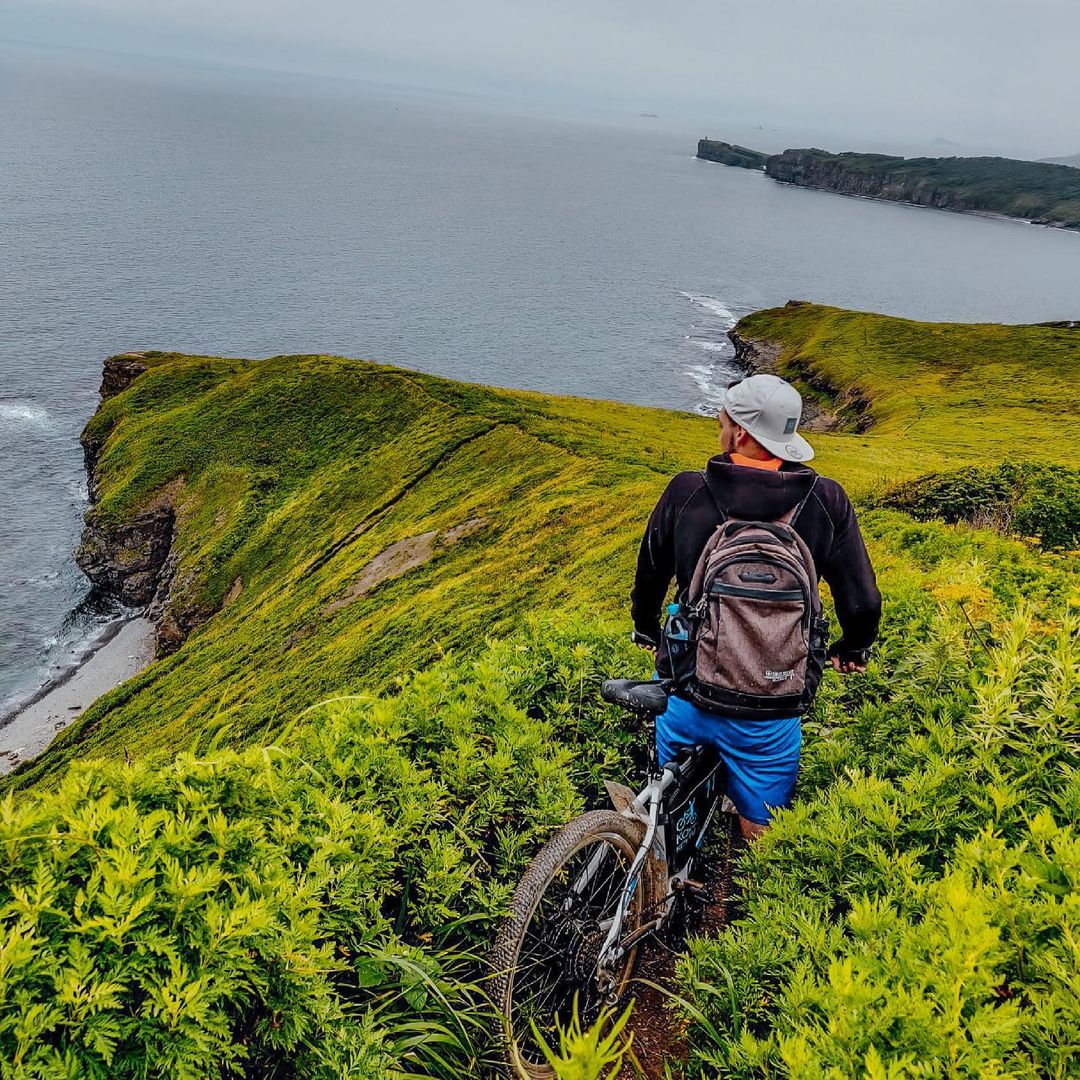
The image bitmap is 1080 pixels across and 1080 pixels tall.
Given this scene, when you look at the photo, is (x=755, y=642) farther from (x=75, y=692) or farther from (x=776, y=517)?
(x=75, y=692)

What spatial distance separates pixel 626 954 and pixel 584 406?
169ft

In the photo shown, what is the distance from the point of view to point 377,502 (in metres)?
41.4

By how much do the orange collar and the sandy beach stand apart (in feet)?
134

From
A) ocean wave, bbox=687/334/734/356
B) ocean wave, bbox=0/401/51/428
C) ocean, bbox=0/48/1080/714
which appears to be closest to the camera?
ocean, bbox=0/48/1080/714

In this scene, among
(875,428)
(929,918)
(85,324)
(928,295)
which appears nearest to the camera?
(929,918)

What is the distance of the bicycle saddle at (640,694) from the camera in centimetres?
537

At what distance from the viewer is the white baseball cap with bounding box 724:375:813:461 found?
5129 mm

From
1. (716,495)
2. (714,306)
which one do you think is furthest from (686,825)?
(714,306)

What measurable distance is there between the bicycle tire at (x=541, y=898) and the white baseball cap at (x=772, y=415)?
8.63 ft

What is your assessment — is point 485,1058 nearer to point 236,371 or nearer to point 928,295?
point 236,371

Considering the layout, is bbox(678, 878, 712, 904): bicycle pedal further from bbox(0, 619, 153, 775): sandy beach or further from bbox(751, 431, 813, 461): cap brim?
bbox(0, 619, 153, 775): sandy beach

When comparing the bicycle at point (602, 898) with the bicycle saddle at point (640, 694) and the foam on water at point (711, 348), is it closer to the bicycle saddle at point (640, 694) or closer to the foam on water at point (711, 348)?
the bicycle saddle at point (640, 694)

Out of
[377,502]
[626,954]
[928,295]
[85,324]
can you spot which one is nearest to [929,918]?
[626,954]

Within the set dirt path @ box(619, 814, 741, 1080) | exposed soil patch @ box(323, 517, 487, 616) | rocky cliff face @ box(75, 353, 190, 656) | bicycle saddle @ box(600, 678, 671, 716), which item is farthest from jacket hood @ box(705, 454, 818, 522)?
rocky cliff face @ box(75, 353, 190, 656)
